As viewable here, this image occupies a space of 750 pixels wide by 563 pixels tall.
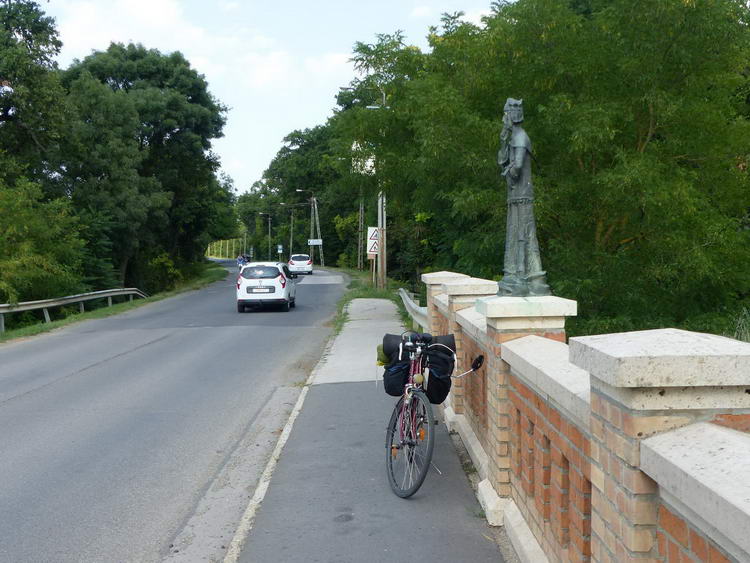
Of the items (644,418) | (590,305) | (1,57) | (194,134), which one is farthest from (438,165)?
(194,134)

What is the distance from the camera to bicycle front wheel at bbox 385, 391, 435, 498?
547cm

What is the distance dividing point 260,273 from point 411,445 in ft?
62.2

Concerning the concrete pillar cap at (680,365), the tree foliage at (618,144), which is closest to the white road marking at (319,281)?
the tree foliage at (618,144)

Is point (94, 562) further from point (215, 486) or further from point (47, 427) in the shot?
point (47, 427)

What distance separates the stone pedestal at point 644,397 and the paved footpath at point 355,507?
2.12m

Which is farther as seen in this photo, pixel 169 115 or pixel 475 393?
pixel 169 115

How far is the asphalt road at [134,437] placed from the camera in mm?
5141

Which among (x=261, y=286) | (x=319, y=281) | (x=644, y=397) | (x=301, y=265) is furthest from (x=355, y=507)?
(x=301, y=265)

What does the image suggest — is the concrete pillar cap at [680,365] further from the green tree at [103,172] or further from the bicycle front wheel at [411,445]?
the green tree at [103,172]

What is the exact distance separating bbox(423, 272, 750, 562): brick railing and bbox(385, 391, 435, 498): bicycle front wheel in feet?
3.18

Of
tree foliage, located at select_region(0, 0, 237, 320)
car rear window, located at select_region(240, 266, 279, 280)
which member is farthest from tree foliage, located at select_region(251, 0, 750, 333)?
tree foliage, located at select_region(0, 0, 237, 320)

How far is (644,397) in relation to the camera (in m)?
2.32

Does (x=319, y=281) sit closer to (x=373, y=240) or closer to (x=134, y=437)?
(x=373, y=240)

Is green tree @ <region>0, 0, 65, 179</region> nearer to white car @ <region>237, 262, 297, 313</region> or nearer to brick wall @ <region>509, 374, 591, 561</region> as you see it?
white car @ <region>237, 262, 297, 313</region>
